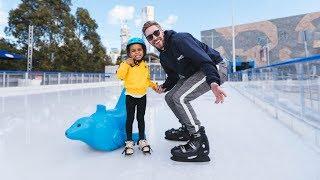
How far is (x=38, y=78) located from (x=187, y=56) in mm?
13828

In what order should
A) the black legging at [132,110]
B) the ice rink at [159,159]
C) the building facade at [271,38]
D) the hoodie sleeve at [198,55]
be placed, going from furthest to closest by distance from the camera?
the building facade at [271,38] < the black legging at [132,110] < the hoodie sleeve at [198,55] < the ice rink at [159,159]

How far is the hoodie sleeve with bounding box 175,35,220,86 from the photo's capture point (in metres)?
2.38

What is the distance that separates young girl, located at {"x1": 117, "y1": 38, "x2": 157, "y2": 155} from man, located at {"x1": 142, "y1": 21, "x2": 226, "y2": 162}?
15 centimetres

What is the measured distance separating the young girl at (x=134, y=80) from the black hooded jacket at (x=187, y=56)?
8.5 inches

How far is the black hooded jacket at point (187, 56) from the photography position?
7.90 ft

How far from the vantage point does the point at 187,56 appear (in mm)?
2500

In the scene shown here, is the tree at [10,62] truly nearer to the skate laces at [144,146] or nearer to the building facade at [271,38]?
the skate laces at [144,146]

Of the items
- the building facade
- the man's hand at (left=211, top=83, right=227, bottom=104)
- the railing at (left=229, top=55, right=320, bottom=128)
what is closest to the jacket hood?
the man's hand at (left=211, top=83, right=227, bottom=104)

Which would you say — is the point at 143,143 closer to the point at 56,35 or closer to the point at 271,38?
the point at 56,35

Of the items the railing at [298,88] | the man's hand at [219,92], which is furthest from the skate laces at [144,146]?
the railing at [298,88]

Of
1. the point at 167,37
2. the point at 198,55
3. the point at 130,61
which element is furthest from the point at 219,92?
the point at 130,61

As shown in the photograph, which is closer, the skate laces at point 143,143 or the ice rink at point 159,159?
the ice rink at point 159,159

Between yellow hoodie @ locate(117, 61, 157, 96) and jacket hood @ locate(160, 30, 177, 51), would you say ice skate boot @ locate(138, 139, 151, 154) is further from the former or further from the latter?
jacket hood @ locate(160, 30, 177, 51)

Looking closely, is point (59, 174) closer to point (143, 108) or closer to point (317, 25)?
point (143, 108)
